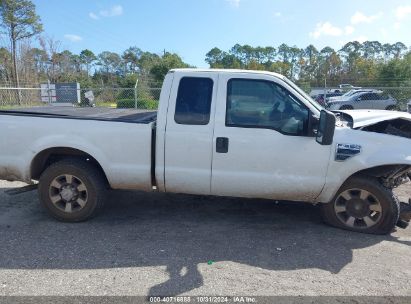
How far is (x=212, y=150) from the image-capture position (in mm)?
4398

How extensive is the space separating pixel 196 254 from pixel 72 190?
1.84m

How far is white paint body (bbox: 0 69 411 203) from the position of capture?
170 inches

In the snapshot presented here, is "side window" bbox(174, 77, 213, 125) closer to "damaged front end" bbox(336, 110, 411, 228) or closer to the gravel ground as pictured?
the gravel ground

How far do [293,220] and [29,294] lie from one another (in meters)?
3.26

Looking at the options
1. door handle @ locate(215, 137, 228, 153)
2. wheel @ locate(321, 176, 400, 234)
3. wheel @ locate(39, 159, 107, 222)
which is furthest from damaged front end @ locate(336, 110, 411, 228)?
wheel @ locate(39, 159, 107, 222)

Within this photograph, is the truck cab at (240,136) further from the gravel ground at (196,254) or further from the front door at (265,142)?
the gravel ground at (196,254)

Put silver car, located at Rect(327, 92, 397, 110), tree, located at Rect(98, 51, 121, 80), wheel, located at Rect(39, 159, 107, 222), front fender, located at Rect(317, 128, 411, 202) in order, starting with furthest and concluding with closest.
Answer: tree, located at Rect(98, 51, 121, 80) → silver car, located at Rect(327, 92, 397, 110) → wheel, located at Rect(39, 159, 107, 222) → front fender, located at Rect(317, 128, 411, 202)

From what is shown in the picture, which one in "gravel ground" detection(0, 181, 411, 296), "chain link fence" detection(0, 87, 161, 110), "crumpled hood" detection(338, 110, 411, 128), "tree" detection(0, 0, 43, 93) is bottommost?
"gravel ground" detection(0, 181, 411, 296)

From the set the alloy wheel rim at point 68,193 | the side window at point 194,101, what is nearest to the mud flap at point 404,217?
the side window at point 194,101

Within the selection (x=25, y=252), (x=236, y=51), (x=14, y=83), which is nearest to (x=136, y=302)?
(x=25, y=252)

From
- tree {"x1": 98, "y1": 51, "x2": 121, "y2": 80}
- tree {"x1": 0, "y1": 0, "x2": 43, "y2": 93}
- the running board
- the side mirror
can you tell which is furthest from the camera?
tree {"x1": 98, "y1": 51, "x2": 121, "y2": 80}

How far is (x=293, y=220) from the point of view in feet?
16.6

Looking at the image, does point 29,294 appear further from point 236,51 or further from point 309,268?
point 236,51

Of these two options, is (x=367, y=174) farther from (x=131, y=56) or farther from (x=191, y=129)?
(x=131, y=56)
